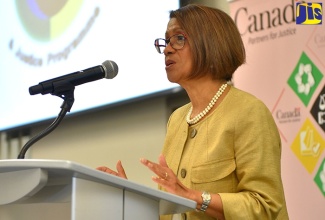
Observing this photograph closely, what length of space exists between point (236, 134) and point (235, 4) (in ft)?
3.16

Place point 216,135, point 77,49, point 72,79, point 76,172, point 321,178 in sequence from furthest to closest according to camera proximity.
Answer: point 77,49 → point 321,178 → point 216,135 → point 72,79 → point 76,172

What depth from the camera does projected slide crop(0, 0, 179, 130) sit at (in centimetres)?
261

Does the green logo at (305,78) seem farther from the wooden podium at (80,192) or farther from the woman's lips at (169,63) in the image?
the wooden podium at (80,192)

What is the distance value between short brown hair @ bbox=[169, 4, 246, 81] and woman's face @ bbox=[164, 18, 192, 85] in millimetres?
20

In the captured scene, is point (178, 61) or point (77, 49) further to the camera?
point (77, 49)

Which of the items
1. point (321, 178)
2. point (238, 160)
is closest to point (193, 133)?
point (238, 160)

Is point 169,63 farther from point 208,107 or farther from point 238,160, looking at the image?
point 238,160

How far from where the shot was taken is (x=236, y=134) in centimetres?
146

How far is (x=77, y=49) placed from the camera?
3074mm

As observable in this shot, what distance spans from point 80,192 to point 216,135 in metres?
0.56

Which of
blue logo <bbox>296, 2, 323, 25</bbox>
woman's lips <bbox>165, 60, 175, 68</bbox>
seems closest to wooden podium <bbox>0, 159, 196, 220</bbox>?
woman's lips <bbox>165, 60, 175, 68</bbox>

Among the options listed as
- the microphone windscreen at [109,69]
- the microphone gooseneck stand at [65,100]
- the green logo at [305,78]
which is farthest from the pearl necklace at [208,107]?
the green logo at [305,78]

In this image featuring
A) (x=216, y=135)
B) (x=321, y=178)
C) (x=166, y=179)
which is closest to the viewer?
(x=166, y=179)

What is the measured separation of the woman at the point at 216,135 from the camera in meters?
1.36
